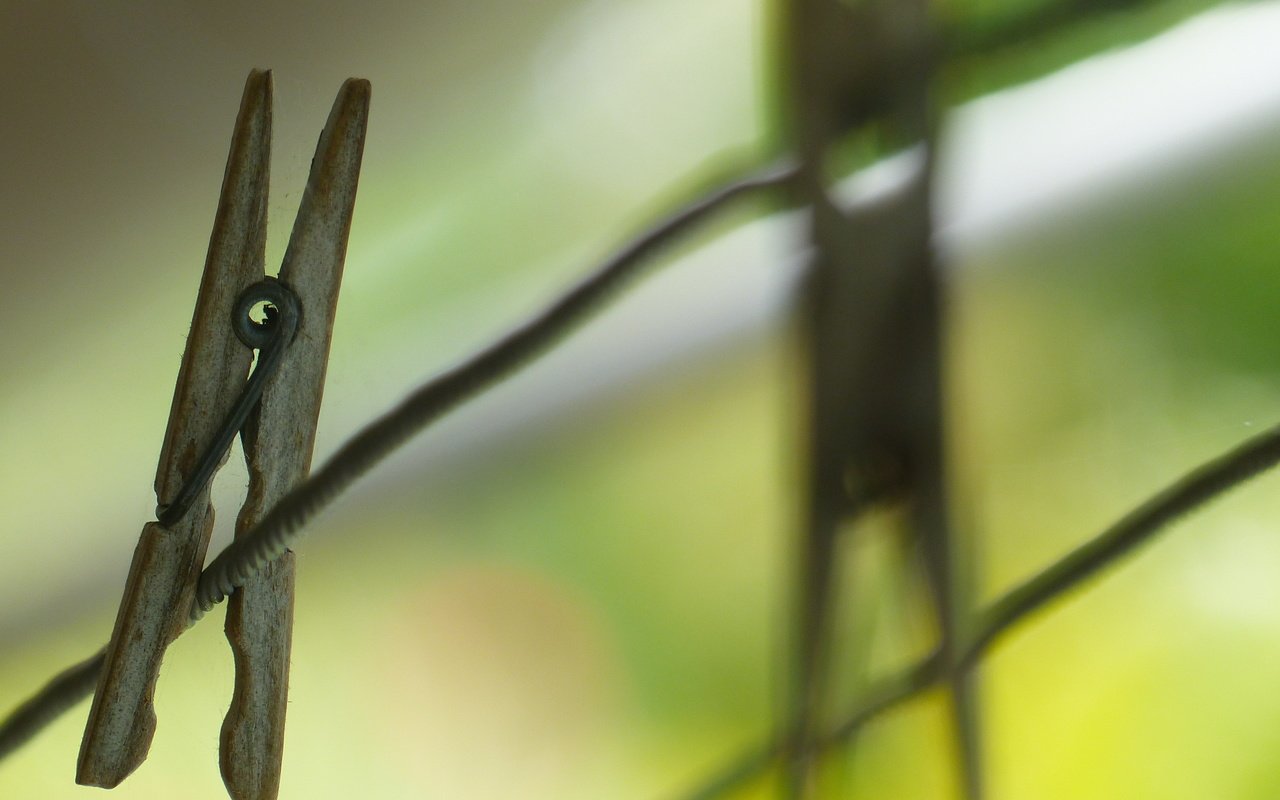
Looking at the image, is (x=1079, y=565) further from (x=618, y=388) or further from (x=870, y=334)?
(x=618, y=388)

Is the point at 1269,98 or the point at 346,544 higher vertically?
the point at 1269,98

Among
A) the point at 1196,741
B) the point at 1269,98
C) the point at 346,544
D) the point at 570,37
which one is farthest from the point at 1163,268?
the point at 346,544

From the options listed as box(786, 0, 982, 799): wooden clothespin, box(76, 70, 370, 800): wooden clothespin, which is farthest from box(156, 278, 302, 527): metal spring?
box(786, 0, 982, 799): wooden clothespin

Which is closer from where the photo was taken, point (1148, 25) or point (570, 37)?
point (1148, 25)

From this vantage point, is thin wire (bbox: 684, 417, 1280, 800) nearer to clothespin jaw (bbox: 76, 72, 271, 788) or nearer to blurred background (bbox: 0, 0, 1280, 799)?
blurred background (bbox: 0, 0, 1280, 799)

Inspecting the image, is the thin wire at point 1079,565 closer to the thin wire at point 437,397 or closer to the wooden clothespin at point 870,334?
the wooden clothespin at point 870,334

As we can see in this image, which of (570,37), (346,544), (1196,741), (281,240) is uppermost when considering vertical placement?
(570,37)

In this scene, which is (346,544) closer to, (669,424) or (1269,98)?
(669,424)
